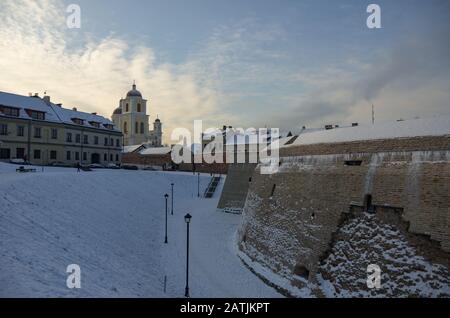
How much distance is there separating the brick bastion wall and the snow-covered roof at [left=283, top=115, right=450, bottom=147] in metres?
0.35

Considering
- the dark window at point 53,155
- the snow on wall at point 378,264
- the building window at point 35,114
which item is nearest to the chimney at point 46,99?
the building window at point 35,114

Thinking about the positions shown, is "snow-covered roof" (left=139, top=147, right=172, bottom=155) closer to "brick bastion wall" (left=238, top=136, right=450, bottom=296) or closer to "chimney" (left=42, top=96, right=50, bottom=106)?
"chimney" (left=42, top=96, right=50, bottom=106)

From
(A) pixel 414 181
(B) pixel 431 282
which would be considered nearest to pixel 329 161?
(A) pixel 414 181

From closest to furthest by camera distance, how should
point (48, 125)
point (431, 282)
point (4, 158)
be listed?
point (431, 282) < point (4, 158) < point (48, 125)

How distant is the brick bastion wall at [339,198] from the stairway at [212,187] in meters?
22.7

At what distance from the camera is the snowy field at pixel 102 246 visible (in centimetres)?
1068

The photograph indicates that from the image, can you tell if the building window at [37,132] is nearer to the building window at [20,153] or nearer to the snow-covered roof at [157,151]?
the building window at [20,153]

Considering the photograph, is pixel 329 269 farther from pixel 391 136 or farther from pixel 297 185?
pixel 391 136

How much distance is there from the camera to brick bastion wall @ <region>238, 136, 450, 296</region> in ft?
36.0

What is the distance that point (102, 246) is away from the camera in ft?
56.4

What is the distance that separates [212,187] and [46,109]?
25.8m

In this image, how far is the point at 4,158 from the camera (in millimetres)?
38562

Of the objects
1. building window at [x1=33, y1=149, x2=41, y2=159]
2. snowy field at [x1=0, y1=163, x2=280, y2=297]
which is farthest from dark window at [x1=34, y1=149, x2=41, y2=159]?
snowy field at [x1=0, y1=163, x2=280, y2=297]
